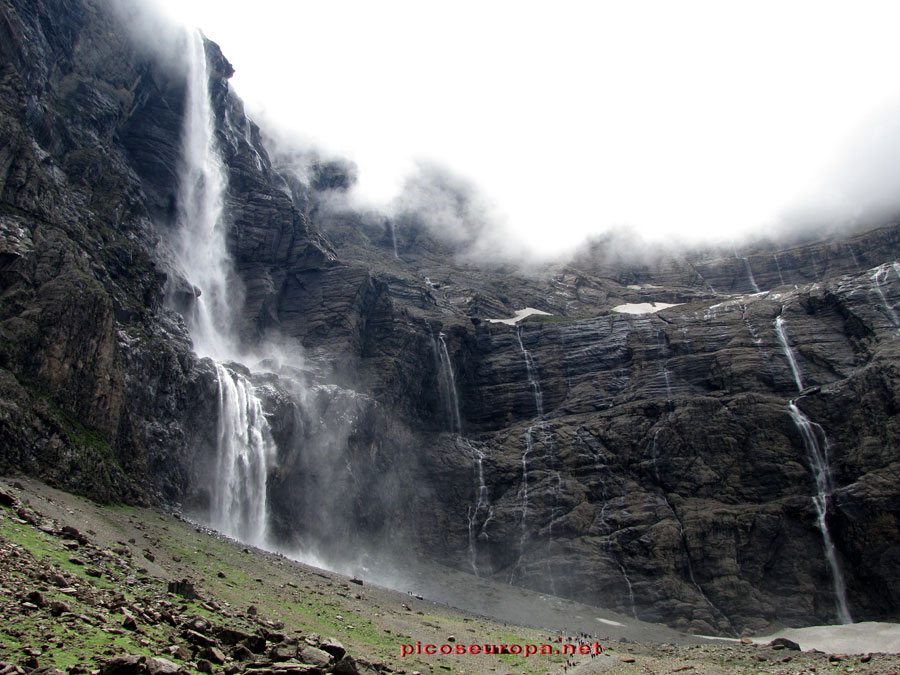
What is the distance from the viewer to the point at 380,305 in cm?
8706

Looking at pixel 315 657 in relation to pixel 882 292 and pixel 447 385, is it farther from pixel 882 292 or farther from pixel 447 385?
pixel 882 292

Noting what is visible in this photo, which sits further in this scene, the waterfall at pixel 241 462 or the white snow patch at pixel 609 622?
the white snow patch at pixel 609 622

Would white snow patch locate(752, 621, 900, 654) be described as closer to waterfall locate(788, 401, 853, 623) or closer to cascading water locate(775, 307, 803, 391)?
waterfall locate(788, 401, 853, 623)

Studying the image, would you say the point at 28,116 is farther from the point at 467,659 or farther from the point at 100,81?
the point at 467,659

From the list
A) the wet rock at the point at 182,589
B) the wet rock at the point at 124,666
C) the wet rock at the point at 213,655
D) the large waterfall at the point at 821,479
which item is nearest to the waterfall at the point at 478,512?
the large waterfall at the point at 821,479

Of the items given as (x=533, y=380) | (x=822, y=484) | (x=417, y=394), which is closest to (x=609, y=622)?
(x=822, y=484)

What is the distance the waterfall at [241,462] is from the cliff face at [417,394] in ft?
3.58

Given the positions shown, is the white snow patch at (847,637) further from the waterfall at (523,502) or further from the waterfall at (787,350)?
the waterfall at (787,350)

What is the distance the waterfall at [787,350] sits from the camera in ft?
244

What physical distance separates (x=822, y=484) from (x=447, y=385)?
43817 millimetres

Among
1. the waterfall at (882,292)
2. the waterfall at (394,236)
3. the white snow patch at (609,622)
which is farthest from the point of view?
the waterfall at (394,236)

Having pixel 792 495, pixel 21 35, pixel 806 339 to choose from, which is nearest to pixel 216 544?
pixel 21 35

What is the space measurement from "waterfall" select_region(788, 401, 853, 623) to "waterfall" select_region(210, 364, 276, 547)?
51.1m

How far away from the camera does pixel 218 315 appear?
75.6 meters
